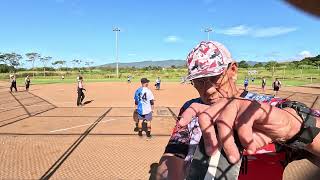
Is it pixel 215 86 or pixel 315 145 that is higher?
pixel 215 86

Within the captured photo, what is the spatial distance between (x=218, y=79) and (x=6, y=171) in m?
6.94

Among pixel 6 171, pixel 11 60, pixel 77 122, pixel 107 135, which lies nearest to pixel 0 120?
pixel 77 122

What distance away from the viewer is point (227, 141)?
3.36ft

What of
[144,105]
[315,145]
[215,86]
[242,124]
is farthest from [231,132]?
[144,105]

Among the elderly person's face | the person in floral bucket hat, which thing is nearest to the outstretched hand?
A: the person in floral bucket hat

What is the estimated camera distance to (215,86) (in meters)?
1.62

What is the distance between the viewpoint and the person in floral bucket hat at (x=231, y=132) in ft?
3.38

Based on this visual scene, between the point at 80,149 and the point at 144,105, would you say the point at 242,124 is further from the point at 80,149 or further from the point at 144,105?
the point at 144,105

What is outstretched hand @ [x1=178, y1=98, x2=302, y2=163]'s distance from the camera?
1.02 m

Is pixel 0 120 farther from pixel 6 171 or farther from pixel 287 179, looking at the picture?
pixel 287 179

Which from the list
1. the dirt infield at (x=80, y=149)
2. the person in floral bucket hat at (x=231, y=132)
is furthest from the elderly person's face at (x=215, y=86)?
the dirt infield at (x=80, y=149)

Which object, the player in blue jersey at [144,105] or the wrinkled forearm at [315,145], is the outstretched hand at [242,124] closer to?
the wrinkled forearm at [315,145]

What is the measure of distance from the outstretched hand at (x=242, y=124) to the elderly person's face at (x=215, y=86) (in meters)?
0.49

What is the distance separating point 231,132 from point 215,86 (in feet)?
1.98
